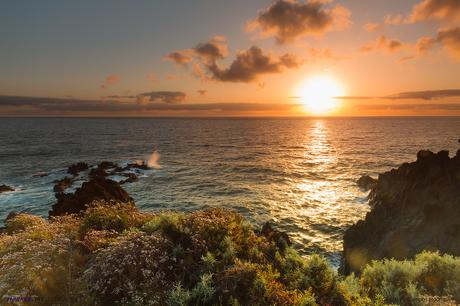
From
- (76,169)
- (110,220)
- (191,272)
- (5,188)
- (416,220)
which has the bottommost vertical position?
(5,188)

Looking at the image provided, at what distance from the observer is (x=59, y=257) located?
7305mm

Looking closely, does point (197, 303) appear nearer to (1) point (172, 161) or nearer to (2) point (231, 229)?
(2) point (231, 229)

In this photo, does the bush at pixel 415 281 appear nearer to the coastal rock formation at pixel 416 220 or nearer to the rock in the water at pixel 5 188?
the coastal rock formation at pixel 416 220

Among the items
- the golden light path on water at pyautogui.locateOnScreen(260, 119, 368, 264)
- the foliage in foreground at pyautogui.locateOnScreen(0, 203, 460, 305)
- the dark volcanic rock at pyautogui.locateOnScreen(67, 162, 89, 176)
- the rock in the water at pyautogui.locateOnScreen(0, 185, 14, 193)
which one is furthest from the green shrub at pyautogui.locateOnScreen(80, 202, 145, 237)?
the dark volcanic rock at pyautogui.locateOnScreen(67, 162, 89, 176)

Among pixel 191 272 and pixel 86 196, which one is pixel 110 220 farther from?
pixel 86 196

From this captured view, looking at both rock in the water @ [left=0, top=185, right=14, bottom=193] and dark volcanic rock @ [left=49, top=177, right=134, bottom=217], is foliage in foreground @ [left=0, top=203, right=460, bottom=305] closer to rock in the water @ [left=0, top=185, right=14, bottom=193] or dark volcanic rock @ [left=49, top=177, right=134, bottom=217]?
dark volcanic rock @ [left=49, top=177, right=134, bottom=217]

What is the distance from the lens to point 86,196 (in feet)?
88.8

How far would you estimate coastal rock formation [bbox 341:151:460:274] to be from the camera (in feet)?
57.5

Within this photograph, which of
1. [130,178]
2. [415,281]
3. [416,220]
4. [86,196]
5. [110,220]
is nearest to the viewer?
[415,281]

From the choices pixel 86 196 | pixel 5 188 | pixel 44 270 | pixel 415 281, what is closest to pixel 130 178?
pixel 5 188

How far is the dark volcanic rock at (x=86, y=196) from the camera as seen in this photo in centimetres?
2578

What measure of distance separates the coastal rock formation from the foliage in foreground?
Answer: 10.8m

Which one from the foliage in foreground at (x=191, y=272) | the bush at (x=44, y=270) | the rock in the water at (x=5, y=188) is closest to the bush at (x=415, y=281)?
the foliage in foreground at (x=191, y=272)

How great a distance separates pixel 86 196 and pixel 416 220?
1097 inches
